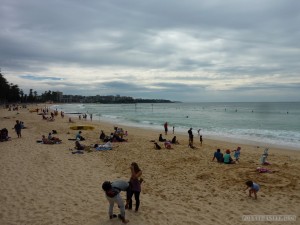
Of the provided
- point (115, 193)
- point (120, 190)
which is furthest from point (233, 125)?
point (115, 193)

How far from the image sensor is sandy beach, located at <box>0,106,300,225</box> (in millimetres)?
7098

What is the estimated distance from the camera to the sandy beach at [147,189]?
23.3ft

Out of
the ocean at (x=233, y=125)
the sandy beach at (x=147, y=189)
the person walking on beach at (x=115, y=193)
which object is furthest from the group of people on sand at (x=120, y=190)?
the ocean at (x=233, y=125)

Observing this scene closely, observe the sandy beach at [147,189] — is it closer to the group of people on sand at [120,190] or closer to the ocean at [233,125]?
the group of people on sand at [120,190]

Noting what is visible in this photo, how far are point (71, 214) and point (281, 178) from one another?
8175mm

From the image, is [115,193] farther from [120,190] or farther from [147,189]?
[147,189]

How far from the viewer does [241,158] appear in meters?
15.3

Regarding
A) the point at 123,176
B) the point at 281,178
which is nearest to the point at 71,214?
the point at 123,176

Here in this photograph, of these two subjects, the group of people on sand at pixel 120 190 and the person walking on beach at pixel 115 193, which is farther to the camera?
the group of people on sand at pixel 120 190

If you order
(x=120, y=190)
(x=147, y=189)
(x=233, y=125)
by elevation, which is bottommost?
(x=233, y=125)

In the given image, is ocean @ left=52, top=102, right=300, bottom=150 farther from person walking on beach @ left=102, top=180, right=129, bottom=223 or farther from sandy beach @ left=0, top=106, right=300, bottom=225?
person walking on beach @ left=102, top=180, right=129, bottom=223

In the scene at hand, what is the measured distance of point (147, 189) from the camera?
369 inches

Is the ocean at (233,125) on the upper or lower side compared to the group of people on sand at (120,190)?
lower

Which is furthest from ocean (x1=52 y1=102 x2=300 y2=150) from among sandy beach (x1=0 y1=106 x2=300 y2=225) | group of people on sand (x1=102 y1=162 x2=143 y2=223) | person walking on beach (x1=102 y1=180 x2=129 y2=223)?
person walking on beach (x1=102 y1=180 x2=129 y2=223)
